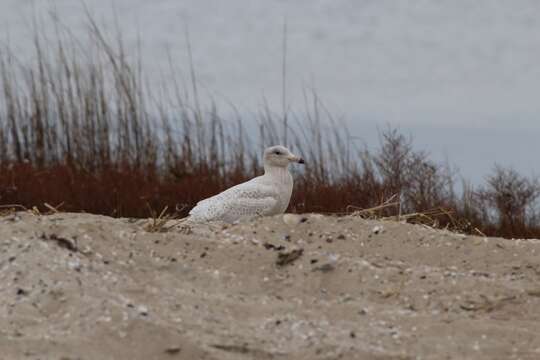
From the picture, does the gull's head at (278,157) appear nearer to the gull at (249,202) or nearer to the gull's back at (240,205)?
the gull at (249,202)

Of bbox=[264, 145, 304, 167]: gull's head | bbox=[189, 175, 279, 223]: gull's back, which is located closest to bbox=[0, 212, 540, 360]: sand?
bbox=[189, 175, 279, 223]: gull's back

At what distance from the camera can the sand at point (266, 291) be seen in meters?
3.09

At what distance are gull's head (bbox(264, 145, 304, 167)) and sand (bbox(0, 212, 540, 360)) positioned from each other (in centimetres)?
93

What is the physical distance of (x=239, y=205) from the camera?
5.01 m

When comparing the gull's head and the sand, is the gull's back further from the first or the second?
the sand

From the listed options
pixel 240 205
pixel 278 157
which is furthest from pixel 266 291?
pixel 278 157

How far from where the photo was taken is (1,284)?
3.55 m

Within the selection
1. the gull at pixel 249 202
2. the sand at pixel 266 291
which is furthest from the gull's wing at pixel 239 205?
the sand at pixel 266 291

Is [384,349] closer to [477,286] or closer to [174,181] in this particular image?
[477,286]

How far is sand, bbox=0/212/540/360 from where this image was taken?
3.09 metres

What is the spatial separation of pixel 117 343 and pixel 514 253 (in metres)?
2.03

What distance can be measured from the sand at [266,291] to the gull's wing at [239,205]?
20.0 inches

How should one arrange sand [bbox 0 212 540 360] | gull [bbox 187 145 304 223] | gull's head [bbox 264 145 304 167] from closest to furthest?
1. sand [bbox 0 212 540 360]
2. gull [bbox 187 145 304 223]
3. gull's head [bbox 264 145 304 167]

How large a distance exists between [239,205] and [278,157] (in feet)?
1.49
